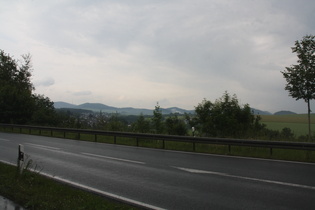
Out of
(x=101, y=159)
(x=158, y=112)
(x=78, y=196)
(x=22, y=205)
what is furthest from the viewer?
(x=158, y=112)

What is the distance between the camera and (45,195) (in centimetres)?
567

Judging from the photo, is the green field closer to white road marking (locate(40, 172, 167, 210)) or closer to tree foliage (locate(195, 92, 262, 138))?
tree foliage (locate(195, 92, 262, 138))

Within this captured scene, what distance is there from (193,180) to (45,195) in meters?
3.81

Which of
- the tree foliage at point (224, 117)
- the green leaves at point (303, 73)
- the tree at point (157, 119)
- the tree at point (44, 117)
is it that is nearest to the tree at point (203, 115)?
the tree foliage at point (224, 117)

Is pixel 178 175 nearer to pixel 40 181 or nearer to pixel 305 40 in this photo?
pixel 40 181

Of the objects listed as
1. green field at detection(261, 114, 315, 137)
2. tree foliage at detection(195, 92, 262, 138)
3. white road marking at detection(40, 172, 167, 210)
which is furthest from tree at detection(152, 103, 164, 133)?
white road marking at detection(40, 172, 167, 210)

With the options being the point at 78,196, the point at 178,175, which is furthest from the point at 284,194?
the point at 78,196

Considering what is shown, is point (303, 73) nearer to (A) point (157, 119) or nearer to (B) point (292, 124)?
(A) point (157, 119)

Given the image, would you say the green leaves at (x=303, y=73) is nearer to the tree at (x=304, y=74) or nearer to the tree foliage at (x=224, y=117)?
the tree at (x=304, y=74)

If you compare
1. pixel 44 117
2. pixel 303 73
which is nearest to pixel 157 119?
pixel 303 73

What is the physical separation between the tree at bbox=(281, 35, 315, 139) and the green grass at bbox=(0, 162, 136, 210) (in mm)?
15410

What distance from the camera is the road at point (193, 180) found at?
562 cm

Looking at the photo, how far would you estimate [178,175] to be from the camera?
810cm

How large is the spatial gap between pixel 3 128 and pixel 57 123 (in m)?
8.30
